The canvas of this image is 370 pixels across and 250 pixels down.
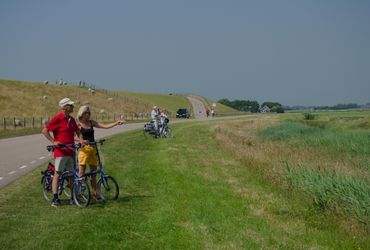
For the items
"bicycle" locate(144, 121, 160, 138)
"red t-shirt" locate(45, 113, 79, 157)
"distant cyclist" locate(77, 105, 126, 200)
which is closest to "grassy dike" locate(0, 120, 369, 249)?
"distant cyclist" locate(77, 105, 126, 200)

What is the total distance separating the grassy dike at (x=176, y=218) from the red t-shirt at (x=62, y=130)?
44.5 inches

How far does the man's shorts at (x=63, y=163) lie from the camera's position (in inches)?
461

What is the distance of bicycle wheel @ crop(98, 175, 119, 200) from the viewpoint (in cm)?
1241

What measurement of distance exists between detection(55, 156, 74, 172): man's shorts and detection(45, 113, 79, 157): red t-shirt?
0.09 m

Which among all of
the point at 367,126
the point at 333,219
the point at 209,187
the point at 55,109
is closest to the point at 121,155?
the point at 209,187

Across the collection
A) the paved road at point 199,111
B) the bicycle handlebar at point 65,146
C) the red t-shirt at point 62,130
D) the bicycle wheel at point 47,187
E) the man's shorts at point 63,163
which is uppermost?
the red t-shirt at point 62,130

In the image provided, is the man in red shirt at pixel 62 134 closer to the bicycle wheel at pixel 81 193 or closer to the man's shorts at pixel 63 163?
the man's shorts at pixel 63 163

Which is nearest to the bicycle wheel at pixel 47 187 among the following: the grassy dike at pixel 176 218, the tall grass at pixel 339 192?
the grassy dike at pixel 176 218

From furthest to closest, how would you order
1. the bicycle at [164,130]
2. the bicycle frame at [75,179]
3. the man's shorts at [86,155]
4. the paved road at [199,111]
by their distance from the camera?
the paved road at [199,111] < the bicycle at [164,130] < the man's shorts at [86,155] < the bicycle frame at [75,179]

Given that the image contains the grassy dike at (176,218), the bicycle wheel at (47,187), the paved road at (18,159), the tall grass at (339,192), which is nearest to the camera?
the grassy dike at (176,218)

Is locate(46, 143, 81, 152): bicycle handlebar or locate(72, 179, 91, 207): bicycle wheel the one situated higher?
locate(46, 143, 81, 152): bicycle handlebar

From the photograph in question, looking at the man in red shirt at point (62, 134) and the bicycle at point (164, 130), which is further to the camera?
the bicycle at point (164, 130)

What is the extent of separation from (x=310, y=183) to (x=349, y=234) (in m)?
3.12

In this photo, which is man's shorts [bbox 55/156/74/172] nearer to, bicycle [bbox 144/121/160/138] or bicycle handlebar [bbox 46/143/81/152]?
bicycle handlebar [bbox 46/143/81/152]
